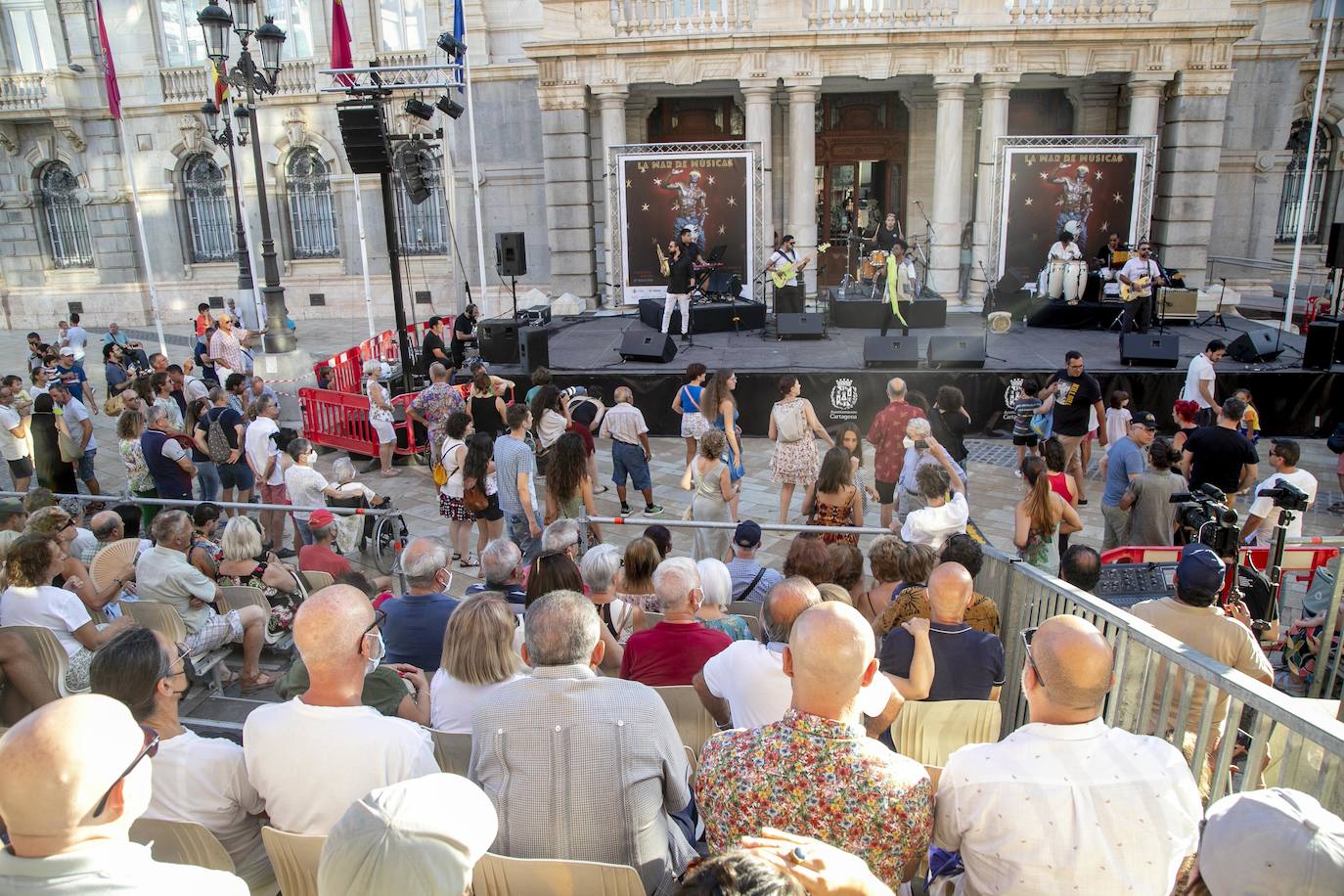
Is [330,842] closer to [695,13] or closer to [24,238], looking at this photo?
[695,13]

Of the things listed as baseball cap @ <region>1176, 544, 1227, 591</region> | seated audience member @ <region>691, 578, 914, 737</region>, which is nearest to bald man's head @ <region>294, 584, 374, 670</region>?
seated audience member @ <region>691, 578, 914, 737</region>

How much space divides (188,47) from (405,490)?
19.2m

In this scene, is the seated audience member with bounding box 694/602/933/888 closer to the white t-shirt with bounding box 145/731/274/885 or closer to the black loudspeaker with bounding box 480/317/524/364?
the white t-shirt with bounding box 145/731/274/885

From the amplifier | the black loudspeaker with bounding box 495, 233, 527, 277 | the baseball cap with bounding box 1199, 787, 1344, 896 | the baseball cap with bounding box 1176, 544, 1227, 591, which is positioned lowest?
the amplifier

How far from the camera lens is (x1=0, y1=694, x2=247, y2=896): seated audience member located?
75.4 inches

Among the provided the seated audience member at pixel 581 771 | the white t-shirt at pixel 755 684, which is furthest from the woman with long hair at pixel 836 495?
the seated audience member at pixel 581 771

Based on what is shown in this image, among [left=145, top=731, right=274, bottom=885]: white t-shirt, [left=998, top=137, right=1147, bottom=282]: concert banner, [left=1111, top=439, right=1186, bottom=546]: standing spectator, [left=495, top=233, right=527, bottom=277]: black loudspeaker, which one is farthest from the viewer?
[left=998, top=137, right=1147, bottom=282]: concert banner

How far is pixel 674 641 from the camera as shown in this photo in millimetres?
3855

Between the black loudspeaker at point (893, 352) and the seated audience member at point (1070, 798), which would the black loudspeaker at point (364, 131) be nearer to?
the black loudspeaker at point (893, 352)

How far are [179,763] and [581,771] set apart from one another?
1.30 meters

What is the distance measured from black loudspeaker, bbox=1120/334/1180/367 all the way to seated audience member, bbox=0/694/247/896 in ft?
41.3

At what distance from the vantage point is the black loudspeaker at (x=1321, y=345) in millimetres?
11500

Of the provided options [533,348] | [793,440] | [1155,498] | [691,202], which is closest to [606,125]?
[691,202]

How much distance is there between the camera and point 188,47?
2325 cm
